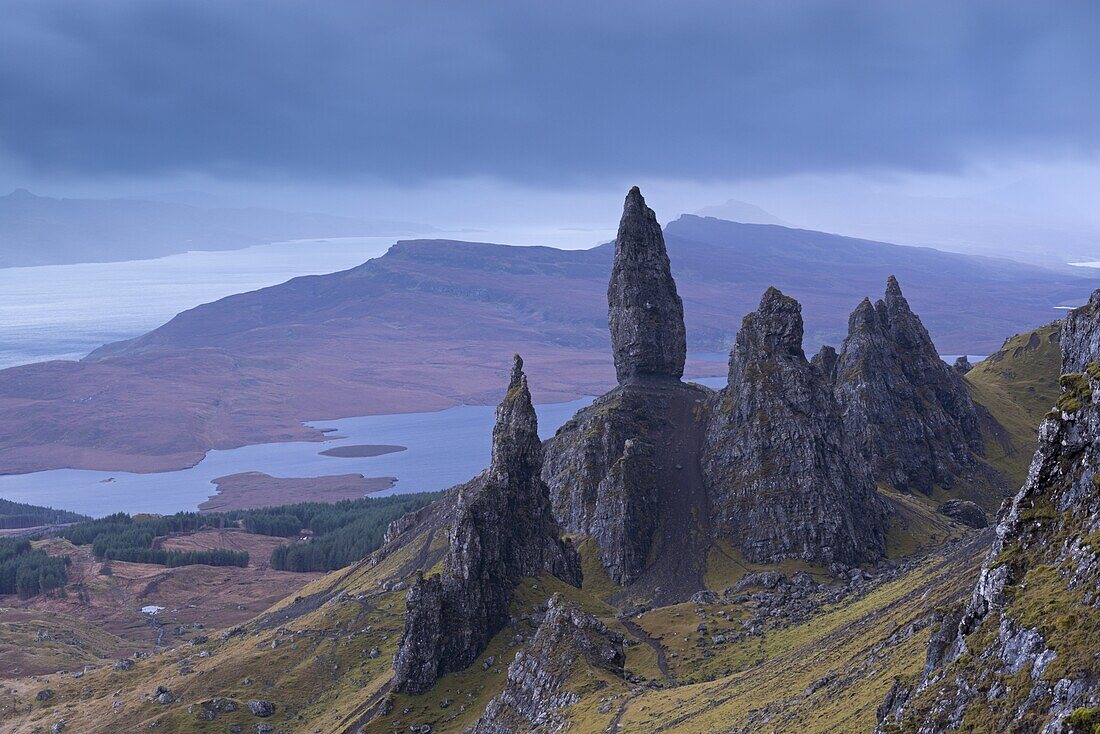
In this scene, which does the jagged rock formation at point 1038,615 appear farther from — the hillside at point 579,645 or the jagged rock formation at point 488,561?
the jagged rock formation at point 488,561

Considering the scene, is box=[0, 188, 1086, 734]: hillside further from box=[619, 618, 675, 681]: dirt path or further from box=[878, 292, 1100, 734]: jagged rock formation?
box=[619, 618, 675, 681]: dirt path

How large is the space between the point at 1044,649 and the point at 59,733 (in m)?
165

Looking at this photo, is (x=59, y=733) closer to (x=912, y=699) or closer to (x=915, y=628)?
(x=915, y=628)

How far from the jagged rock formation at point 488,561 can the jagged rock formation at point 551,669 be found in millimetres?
17324

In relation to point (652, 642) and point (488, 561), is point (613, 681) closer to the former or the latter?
point (488, 561)

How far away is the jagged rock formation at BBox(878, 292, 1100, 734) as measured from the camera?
132 feet

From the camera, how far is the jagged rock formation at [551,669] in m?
105

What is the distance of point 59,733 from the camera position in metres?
163

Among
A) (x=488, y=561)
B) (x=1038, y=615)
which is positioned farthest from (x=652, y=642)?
(x=1038, y=615)

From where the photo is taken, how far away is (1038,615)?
141 feet

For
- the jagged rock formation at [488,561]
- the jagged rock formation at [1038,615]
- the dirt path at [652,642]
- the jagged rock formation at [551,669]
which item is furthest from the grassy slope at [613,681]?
the jagged rock formation at [1038,615]

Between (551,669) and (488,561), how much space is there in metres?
32.4

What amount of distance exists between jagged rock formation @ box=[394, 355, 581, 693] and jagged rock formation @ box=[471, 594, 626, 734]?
17.3 meters

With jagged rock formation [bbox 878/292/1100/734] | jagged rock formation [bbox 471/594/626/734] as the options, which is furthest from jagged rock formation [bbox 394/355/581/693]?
jagged rock formation [bbox 878/292/1100/734]
